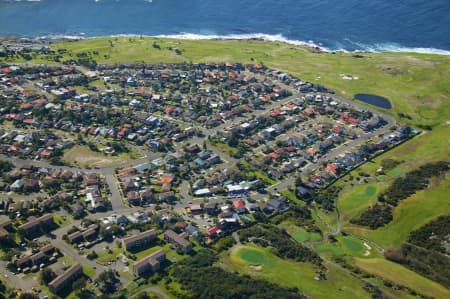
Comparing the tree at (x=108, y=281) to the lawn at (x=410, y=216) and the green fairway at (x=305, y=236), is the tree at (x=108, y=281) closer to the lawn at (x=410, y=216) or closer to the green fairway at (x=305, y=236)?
the green fairway at (x=305, y=236)

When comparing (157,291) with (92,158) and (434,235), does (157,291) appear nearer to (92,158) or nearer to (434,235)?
(92,158)

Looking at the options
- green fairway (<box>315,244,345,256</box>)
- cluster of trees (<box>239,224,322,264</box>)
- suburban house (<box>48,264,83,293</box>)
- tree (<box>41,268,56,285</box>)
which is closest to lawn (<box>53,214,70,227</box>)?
suburban house (<box>48,264,83,293</box>)

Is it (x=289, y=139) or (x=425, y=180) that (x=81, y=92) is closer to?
(x=289, y=139)

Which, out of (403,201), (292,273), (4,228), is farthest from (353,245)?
(4,228)

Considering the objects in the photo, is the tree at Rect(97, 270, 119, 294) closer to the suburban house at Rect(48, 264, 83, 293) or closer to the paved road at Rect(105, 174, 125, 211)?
the suburban house at Rect(48, 264, 83, 293)

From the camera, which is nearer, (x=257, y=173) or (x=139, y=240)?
(x=139, y=240)

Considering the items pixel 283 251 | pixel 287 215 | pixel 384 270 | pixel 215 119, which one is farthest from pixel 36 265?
pixel 215 119
